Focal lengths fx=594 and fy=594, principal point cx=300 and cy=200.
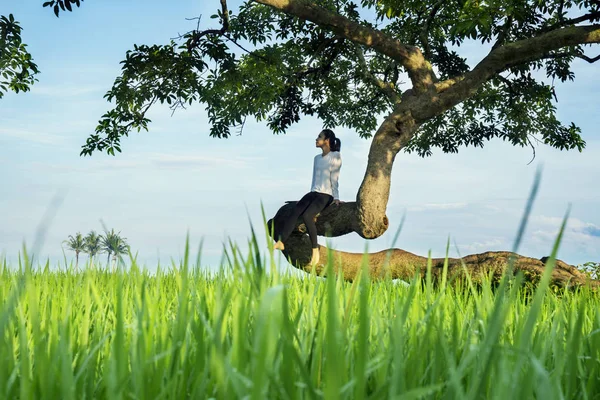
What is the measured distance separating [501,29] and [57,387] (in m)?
11.1

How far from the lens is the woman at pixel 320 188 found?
9938mm

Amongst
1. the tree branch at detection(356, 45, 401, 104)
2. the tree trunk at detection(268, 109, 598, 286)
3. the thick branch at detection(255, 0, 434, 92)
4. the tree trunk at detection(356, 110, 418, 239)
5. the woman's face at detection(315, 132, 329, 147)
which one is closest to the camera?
the thick branch at detection(255, 0, 434, 92)

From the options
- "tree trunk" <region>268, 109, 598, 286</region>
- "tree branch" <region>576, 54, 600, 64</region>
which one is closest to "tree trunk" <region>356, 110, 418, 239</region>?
"tree trunk" <region>268, 109, 598, 286</region>

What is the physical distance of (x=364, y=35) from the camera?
30.3ft

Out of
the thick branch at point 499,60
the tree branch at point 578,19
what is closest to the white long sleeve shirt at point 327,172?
the thick branch at point 499,60

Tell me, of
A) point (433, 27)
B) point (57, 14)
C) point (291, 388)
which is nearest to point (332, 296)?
point (291, 388)

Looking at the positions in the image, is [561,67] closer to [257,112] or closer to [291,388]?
[257,112]

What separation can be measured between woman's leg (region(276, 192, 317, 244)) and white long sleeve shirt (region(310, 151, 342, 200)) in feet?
0.48

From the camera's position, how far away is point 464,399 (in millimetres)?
855

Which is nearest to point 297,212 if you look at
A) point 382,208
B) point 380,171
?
point 382,208

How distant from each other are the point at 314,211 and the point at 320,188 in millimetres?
401

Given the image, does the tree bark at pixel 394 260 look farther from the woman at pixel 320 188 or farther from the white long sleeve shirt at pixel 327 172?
the white long sleeve shirt at pixel 327 172

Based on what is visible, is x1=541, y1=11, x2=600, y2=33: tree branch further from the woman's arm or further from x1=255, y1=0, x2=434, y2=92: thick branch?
the woman's arm

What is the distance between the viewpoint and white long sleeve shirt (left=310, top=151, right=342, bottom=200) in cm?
993
